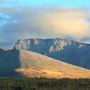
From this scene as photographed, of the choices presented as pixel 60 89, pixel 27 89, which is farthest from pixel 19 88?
pixel 60 89

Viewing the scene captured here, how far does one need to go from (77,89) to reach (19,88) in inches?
322

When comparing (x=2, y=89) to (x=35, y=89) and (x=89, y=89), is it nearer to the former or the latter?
(x=35, y=89)

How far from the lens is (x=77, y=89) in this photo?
50312 millimetres

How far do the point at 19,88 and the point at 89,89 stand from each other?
32.4ft

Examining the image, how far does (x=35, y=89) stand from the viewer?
4981cm

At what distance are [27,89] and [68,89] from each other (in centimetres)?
532

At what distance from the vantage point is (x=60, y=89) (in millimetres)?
49781

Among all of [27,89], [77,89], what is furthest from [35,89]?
[77,89]

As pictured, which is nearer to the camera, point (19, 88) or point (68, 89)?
point (68, 89)

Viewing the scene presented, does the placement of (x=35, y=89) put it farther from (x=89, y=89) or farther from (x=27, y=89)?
(x=89, y=89)

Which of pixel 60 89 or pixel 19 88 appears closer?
pixel 60 89

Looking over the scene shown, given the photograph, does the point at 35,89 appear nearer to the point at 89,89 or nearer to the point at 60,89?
the point at 60,89

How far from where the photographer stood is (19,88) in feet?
178

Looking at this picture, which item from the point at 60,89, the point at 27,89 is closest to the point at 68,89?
the point at 60,89
